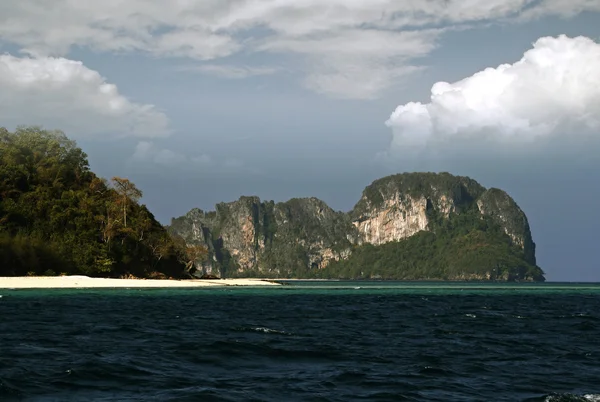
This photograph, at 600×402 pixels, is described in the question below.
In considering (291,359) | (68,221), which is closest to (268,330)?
(291,359)

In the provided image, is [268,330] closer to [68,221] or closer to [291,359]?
[291,359]

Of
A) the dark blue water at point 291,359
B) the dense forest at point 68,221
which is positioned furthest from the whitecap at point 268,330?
the dense forest at point 68,221

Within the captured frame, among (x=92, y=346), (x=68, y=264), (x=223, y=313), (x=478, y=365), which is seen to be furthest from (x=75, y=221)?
(x=478, y=365)

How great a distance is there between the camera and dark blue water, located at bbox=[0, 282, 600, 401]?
18156 millimetres

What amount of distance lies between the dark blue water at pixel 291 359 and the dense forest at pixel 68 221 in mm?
75981

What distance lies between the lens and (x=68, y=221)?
126625mm

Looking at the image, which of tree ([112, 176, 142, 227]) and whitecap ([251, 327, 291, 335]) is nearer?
whitecap ([251, 327, 291, 335])

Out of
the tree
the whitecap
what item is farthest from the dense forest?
the whitecap

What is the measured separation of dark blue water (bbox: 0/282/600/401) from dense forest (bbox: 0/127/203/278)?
249 ft

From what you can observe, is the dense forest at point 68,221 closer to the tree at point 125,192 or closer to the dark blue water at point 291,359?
the tree at point 125,192

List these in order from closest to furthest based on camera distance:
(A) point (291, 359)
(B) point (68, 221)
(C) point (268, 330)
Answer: (A) point (291, 359)
(C) point (268, 330)
(B) point (68, 221)

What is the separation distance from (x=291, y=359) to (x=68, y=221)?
11093 centimetres

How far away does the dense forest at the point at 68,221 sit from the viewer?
11500cm

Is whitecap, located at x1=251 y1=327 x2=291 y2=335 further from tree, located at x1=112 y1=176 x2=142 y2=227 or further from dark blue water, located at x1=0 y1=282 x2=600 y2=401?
tree, located at x1=112 y1=176 x2=142 y2=227
